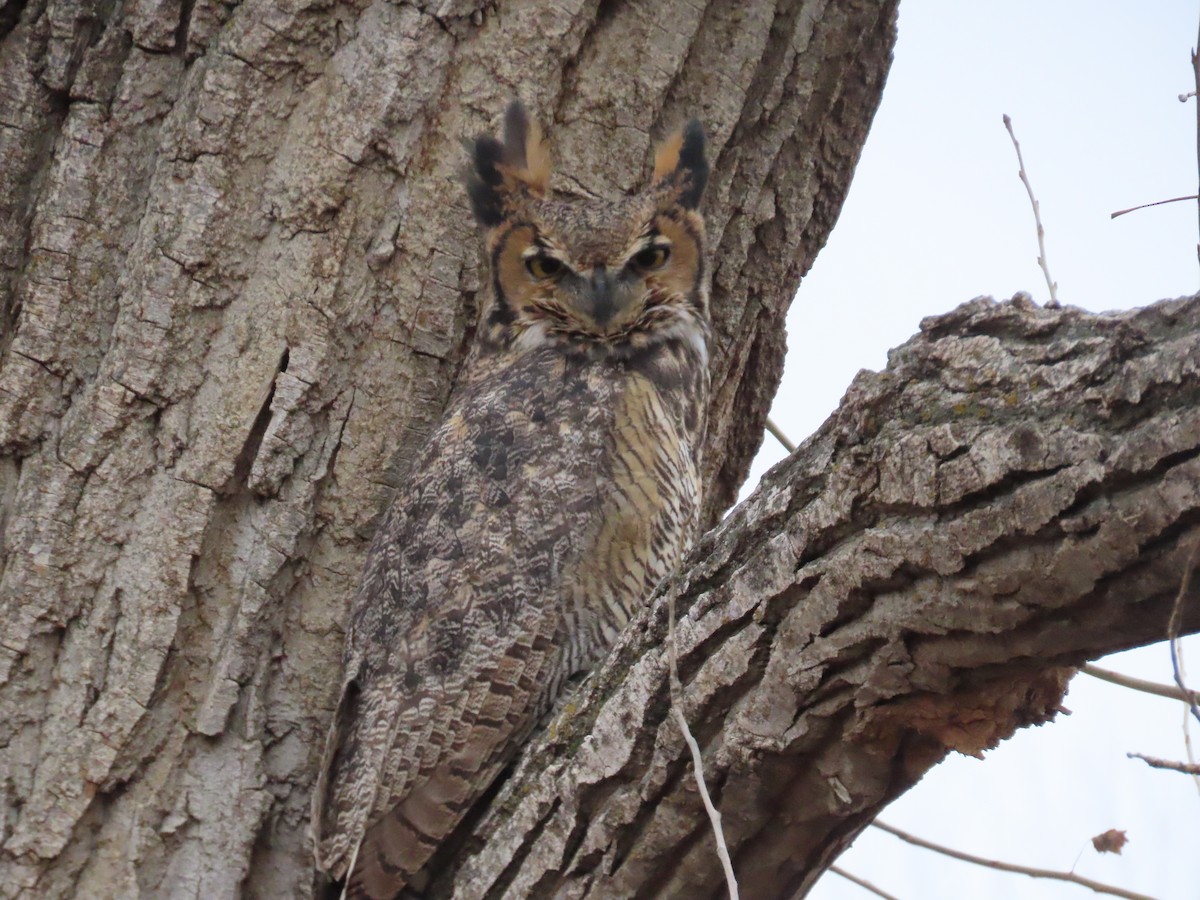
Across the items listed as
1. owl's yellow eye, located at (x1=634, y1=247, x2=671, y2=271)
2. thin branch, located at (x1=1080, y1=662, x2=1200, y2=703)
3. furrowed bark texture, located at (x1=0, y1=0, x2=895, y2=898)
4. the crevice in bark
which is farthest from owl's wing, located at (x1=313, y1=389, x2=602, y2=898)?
thin branch, located at (x1=1080, y1=662, x2=1200, y2=703)

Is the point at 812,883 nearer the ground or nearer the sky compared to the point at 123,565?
nearer the ground

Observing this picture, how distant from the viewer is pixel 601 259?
11.1 ft

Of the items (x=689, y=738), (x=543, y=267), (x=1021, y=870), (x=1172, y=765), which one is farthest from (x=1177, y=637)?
(x=543, y=267)

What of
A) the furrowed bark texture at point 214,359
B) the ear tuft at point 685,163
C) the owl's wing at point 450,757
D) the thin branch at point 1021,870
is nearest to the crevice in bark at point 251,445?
the furrowed bark texture at point 214,359

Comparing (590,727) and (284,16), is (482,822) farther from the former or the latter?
(284,16)

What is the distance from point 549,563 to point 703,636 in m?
1.03

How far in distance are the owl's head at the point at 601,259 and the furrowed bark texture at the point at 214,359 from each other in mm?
166

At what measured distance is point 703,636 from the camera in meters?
2.01

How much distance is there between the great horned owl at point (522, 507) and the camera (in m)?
2.82

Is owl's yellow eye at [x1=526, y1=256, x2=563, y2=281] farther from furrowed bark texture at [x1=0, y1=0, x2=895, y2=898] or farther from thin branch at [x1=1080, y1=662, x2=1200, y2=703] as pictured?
thin branch at [x1=1080, y1=662, x2=1200, y2=703]

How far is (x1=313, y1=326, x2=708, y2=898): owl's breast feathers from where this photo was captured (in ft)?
9.14

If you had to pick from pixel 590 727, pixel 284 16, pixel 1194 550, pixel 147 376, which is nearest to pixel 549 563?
pixel 590 727

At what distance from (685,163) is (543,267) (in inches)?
18.8

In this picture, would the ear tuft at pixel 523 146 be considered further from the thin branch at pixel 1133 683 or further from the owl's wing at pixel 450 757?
the thin branch at pixel 1133 683
